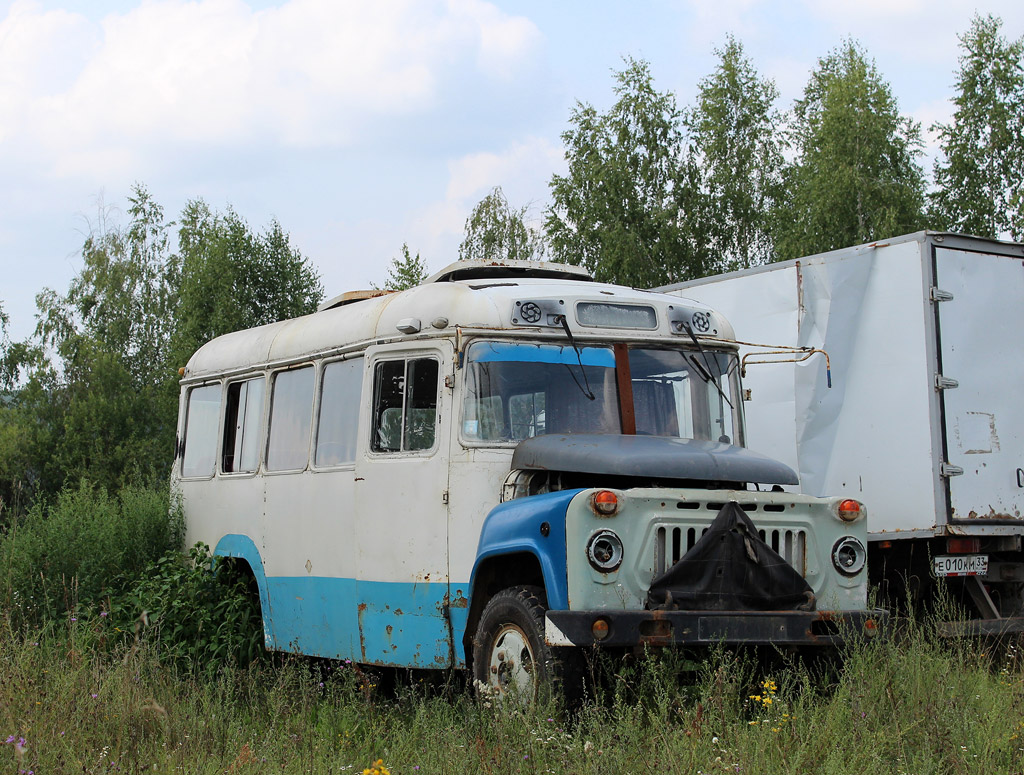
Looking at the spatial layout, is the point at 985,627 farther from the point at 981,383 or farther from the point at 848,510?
the point at 848,510

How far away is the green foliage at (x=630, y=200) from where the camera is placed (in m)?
31.9

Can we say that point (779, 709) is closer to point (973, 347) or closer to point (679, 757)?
point (679, 757)

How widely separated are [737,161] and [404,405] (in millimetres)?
28601

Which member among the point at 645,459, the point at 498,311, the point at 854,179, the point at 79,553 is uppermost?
the point at 854,179

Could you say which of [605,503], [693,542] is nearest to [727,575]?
[693,542]

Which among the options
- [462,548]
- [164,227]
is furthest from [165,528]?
[164,227]

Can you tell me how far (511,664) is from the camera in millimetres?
6457

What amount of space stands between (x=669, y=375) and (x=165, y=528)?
5.26 metres

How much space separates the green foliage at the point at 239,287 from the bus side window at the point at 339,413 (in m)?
24.5

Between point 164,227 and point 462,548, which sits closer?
point 462,548

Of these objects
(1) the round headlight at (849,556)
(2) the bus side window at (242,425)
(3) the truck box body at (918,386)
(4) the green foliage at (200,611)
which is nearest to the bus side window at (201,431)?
(2) the bus side window at (242,425)

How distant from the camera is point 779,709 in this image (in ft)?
19.5

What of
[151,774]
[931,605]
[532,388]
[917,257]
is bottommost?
[151,774]

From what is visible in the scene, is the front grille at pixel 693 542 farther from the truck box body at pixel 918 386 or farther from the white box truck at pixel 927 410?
the truck box body at pixel 918 386
